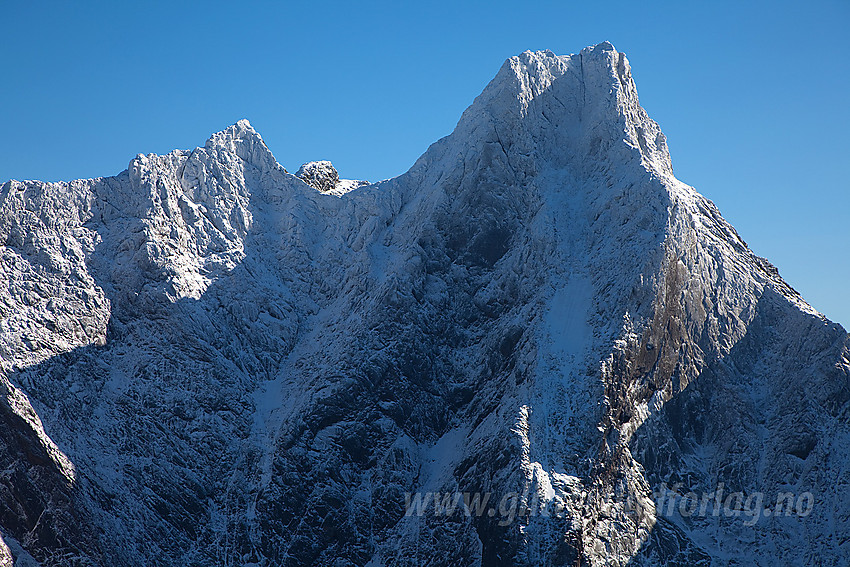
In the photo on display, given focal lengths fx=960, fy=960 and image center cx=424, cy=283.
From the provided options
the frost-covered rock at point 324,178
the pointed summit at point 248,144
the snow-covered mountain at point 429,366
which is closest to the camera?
the snow-covered mountain at point 429,366

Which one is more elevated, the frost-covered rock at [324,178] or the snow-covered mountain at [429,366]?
the frost-covered rock at [324,178]

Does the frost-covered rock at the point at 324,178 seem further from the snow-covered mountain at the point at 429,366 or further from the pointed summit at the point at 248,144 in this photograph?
the snow-covered mountain at the point at 429,366

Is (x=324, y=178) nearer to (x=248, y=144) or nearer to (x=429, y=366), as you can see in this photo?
(x=248, y=144)

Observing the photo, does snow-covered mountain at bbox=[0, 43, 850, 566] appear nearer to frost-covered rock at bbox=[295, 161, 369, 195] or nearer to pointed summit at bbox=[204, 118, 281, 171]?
pointed summit at bbox=[204, 118, 281, 171]

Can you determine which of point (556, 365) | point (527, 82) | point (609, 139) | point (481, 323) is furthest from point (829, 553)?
point (527, 82)

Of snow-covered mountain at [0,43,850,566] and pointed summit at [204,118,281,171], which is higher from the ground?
pointed summit at [204,118,281,171]

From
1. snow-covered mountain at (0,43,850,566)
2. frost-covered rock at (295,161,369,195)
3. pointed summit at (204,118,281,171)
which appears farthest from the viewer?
frost-covered rock at (295,161,369,195)

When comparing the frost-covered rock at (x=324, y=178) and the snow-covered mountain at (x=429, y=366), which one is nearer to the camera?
the snow-covered mountain at (x=429, y=366)

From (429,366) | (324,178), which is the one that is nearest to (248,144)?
(324,178)

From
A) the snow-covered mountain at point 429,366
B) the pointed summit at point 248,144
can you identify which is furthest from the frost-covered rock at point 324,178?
the snow-covered mountain at point 429,366

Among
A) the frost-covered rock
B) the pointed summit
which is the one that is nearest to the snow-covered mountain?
the pointed summit
